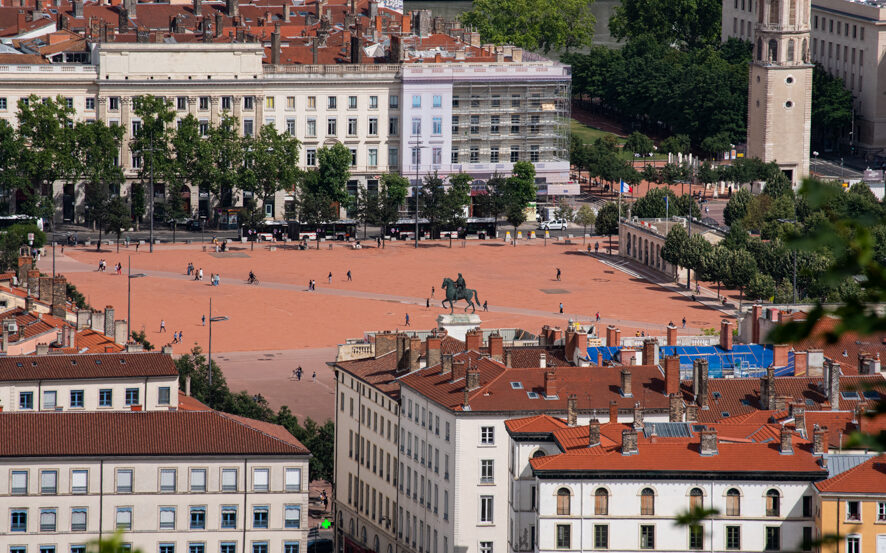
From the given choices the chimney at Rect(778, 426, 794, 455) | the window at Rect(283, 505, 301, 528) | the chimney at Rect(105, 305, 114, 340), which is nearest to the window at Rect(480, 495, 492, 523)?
the window at Rect(283, 505, 301, 528)

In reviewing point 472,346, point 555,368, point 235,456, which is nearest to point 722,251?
point 472,346

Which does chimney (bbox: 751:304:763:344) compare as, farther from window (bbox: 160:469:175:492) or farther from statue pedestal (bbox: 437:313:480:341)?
window (bbox: 160:469:175:492)

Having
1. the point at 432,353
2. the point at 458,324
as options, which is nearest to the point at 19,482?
the point at 432,353

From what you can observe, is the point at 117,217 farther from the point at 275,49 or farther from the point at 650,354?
the point at 650,354

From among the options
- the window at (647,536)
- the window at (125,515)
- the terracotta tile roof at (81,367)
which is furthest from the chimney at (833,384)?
the window at (125,515)

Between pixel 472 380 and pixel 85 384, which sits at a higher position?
pixel 472 380

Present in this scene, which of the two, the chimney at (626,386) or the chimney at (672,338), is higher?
the chimney at (626,386)

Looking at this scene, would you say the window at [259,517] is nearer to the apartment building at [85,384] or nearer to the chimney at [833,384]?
the apartment building at [85,384]
